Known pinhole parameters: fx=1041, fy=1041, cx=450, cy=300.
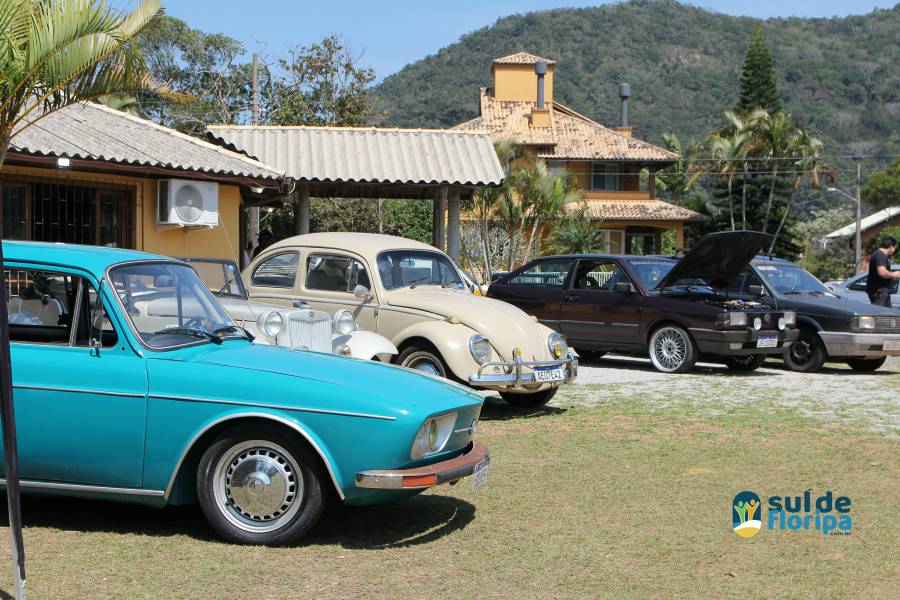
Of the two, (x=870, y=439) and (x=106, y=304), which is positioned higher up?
(x=106, y=304)

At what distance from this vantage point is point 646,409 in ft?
36.2

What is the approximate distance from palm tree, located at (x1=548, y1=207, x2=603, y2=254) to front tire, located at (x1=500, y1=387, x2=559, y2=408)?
27.7 meters

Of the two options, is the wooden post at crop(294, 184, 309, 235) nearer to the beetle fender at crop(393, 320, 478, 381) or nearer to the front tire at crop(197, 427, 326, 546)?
the beetle fender at crop(393, 320, 478, 381)

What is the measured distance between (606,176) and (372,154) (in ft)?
97.8

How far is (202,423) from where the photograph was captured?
222 inches

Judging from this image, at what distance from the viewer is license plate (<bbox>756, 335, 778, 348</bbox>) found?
Answer: 546 inches

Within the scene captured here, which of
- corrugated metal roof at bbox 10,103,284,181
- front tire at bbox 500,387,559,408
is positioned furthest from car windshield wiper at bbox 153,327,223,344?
corrugated metal roof at bbox 10,103,284,181

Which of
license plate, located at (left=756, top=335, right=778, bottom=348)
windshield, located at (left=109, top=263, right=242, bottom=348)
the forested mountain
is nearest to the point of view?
windshield, located at (left=109, top=263, right=242, bottom=348)

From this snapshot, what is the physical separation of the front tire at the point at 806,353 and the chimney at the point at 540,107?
33289 millimetres

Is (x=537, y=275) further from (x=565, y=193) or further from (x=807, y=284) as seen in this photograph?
(x=565, y=193)

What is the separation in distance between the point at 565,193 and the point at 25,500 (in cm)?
3059

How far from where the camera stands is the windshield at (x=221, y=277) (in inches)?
392

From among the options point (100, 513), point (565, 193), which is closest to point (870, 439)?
point (100, 513)

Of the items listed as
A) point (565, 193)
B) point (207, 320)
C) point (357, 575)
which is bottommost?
point (357, 575)
